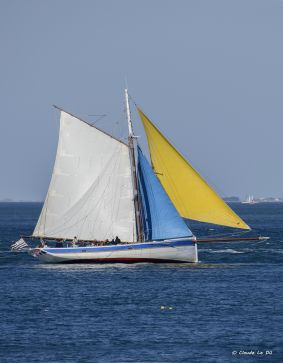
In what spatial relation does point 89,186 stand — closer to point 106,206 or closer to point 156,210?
point 106,206

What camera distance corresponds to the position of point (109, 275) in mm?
91750

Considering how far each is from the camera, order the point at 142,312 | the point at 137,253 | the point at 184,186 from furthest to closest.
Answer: the point at 137,253
the point at 184,186
the point at 142,312

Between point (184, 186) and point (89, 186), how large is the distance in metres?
9.29

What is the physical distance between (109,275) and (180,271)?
5719 mm

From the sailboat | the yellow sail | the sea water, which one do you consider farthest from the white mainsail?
the yellow sail

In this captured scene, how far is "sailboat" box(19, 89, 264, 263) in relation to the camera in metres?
98.7

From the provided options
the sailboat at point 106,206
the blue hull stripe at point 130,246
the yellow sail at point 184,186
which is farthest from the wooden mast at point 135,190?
the yellow sail at point 184,186

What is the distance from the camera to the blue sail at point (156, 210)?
321 feet

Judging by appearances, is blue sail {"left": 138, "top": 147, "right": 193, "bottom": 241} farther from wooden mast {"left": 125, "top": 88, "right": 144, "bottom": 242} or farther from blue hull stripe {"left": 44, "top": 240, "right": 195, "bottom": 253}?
blue hull stripe {"left": 44, "top": 240, "right": 195, "bottom": 253}

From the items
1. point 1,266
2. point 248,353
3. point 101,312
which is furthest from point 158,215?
point 248,353

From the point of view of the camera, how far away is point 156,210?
9881 centimetres

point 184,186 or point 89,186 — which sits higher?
point 89,186

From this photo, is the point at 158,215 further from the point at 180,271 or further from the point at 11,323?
the point at 11,323

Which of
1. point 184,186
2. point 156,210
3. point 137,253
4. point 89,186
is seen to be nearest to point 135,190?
point 156,210
